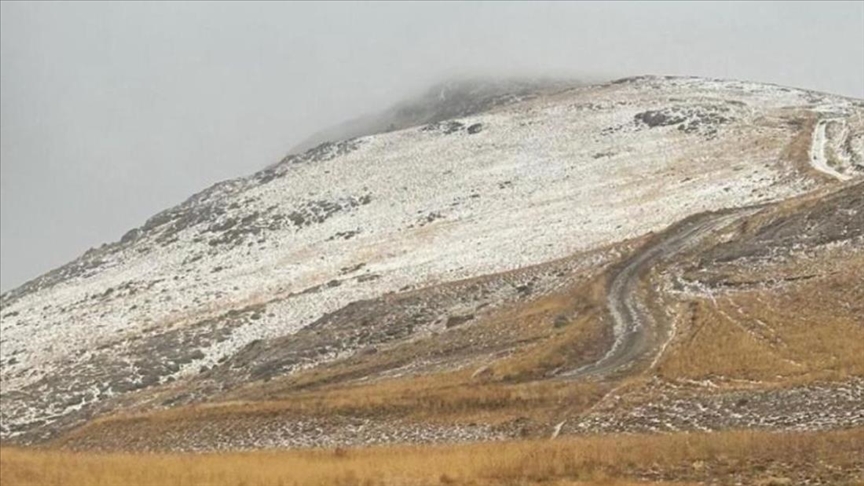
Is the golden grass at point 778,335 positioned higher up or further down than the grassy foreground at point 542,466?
further down

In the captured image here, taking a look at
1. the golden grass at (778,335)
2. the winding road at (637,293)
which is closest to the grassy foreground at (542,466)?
the golden grass at (778,335)

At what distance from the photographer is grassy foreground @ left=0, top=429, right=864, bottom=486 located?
1777cm

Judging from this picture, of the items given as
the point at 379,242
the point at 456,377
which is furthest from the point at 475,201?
the point at 456,377

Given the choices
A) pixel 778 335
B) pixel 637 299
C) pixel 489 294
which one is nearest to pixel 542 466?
pixel 778 335

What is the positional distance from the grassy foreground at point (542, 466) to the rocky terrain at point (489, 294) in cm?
336

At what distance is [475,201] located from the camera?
7606 centimetres

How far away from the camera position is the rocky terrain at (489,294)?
32031 millimetres

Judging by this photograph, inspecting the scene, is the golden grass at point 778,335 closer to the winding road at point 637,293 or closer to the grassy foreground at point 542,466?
the winding road at point 637,293

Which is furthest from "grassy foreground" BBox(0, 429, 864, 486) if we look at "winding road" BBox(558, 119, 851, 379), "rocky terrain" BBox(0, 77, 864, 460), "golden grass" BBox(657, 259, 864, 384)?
"winding road" BBox(558, 119, 851, 379)

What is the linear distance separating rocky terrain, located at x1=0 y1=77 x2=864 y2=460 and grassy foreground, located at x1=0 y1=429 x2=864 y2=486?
3.36 metres

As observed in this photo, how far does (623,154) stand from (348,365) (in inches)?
1755

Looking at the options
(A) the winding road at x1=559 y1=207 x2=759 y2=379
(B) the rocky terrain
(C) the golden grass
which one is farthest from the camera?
(A) the winding road at x1=559 y1=207 x2=759 y2=379

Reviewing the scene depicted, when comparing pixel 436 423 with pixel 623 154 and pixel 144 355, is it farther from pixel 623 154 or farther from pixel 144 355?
pixel 623 154

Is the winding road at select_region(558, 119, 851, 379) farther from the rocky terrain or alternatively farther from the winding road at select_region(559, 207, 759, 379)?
the rocky terrain
